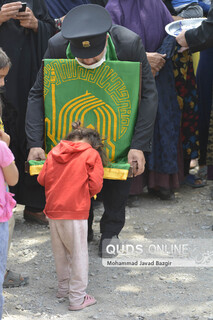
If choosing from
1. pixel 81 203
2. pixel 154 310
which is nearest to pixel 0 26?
pixel 81 203

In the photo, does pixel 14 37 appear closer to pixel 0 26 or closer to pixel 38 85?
pixel 0 26

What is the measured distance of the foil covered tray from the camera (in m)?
4.97

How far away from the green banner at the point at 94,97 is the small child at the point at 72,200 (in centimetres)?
43

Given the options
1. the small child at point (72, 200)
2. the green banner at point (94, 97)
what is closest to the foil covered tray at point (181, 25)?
the green banner at point (94, 97)

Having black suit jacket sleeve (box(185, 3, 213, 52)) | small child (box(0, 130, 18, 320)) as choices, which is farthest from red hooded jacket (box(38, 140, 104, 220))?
black suit jacket sleeve (box(185, 3, 213, 52))

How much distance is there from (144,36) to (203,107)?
106 cm

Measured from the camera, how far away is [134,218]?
5066 millimetres

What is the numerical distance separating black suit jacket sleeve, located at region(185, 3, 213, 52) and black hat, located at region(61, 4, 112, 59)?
1.29 meters

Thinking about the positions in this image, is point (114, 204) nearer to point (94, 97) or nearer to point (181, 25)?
point (94, 97)

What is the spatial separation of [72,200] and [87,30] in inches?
43.2

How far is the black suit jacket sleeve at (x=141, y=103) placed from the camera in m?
3.94

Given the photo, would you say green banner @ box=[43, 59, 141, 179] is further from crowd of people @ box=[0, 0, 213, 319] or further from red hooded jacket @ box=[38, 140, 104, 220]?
red hooded jacket @ box=[38, 140, 104, 220]

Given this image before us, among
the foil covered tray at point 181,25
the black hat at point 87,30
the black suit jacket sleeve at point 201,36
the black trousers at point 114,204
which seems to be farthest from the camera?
the foil covered tray at point 181,25

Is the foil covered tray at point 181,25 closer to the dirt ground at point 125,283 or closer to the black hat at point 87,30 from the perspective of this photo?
the black hat at point 87,30
